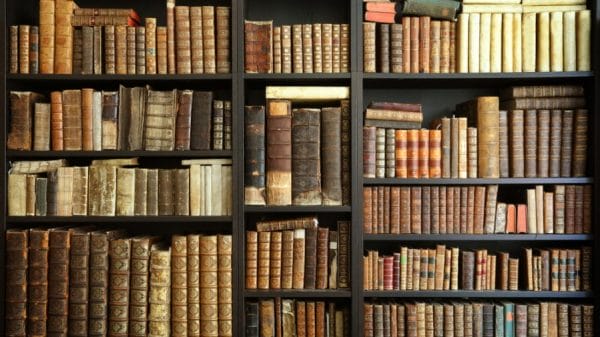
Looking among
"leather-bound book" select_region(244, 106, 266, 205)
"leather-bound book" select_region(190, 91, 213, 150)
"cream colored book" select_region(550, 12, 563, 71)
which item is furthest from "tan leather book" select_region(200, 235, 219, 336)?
"cream colored book" select_region(550, 12, 563, 71)

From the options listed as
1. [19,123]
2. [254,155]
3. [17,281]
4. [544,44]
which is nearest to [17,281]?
[17,281]

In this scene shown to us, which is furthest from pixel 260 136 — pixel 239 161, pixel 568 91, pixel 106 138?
pixel 568 91

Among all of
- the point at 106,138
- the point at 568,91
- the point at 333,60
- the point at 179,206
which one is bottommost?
the point at 179,206

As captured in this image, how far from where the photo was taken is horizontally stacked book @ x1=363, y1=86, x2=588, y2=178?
2.15m

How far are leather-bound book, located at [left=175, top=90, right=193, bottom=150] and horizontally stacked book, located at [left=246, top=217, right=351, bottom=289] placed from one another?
493mm

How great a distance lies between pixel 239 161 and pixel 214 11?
2.23 feet

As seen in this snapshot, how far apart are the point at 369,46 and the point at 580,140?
1021 millimetres

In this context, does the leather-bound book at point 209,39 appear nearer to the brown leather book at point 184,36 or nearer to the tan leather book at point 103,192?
the brown leather book at point 184,36

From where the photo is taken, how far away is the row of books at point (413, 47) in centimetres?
216

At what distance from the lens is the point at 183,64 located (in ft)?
7.05

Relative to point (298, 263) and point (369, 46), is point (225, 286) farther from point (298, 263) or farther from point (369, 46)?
point (369, 46)

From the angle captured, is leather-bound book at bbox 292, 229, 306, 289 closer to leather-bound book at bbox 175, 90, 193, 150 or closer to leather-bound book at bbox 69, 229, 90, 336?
leather-bound book at bbox 175, 90, 193, 150

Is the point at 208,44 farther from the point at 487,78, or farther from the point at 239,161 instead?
the point at 487,78

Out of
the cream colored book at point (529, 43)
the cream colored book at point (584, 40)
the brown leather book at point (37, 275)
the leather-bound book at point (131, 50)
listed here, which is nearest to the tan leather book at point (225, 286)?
the brown leather book at point (37, 275)
